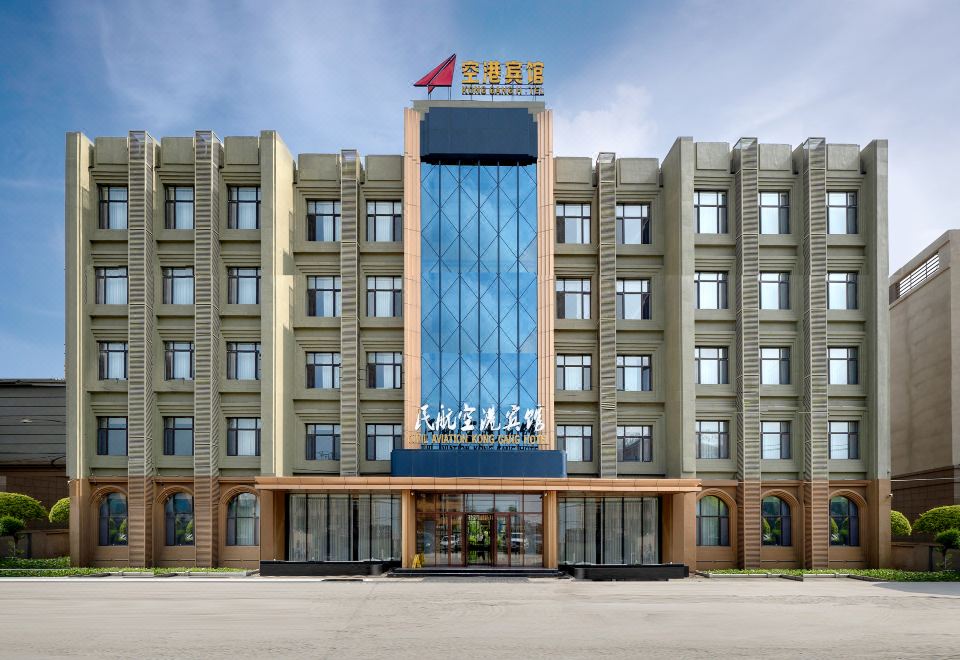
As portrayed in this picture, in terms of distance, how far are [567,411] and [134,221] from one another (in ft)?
70.8

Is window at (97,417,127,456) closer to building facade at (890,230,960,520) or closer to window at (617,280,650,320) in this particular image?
window at (617,280,650,320)

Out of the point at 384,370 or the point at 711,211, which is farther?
the point at 711,211

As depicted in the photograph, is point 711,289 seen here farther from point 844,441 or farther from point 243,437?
point 243,437

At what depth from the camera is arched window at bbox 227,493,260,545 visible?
3794 centimetres

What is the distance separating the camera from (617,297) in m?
39.4

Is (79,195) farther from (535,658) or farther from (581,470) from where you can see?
(535,658)

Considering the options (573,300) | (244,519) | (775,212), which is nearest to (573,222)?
(573,300)

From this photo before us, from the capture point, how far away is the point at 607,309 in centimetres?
3850

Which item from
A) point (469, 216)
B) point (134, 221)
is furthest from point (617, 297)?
point (134, 221)

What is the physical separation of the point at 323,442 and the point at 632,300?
15.9 meters

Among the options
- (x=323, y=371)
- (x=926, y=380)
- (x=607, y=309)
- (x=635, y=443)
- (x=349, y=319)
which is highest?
(x=607, y=309)

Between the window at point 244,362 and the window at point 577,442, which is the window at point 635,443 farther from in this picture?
the window at point 244,362

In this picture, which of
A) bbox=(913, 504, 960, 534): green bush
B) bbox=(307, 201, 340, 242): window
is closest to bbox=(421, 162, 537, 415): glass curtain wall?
bbox=(307, 201, 340, 242): window

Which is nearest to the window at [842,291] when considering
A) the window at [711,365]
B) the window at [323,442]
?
the window at [711,365]
